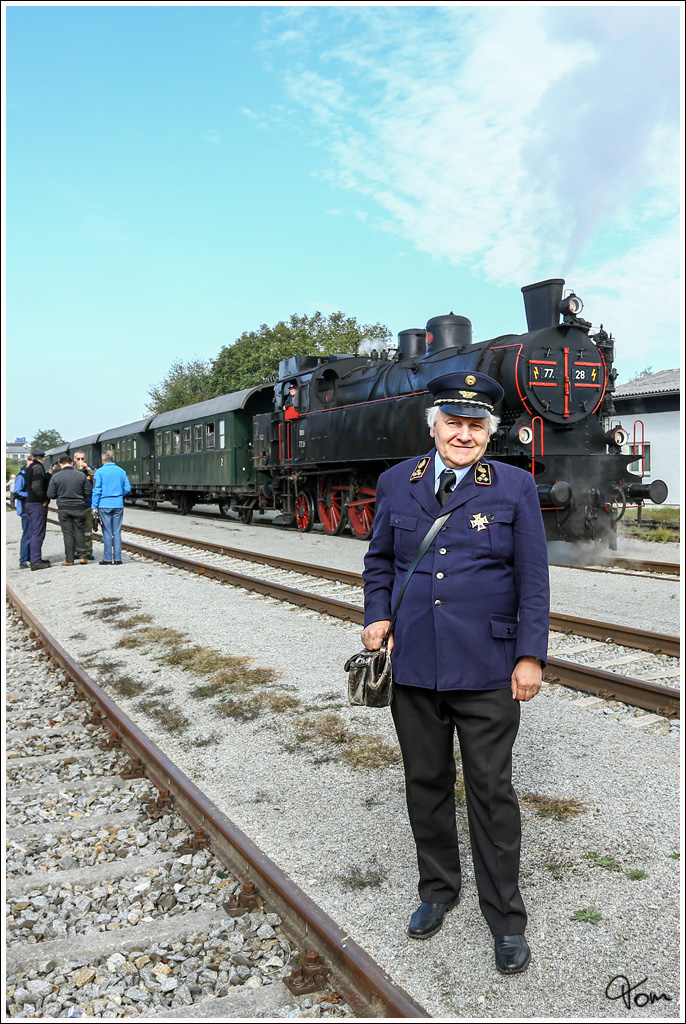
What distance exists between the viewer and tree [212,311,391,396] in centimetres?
4403

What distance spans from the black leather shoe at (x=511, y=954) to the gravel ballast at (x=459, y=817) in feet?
0.15

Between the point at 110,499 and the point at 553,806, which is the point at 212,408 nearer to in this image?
the point at 110,499

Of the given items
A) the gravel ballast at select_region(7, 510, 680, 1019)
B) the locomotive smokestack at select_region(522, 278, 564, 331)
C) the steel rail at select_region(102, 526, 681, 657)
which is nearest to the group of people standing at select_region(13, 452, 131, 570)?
the steel rail at select_region(102, 526, 681, 657)

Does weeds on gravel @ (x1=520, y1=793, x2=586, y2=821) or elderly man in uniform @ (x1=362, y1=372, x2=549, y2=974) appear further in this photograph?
weeds on gravel @ (x1=520, y1=793, x2=586, y2=821)

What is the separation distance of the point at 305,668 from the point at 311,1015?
3.82m

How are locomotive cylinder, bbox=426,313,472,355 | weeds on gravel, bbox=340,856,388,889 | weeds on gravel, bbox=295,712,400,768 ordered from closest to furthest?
weeds on gravel, bbox=340,856,388,889
weeds on gravel, bbox=295,712,400,768
locomotive cylinder, bbox=426,313,472,355

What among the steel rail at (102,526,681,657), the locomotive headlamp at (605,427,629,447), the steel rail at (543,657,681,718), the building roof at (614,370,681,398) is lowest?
the steel rail at (543,657,681,718)

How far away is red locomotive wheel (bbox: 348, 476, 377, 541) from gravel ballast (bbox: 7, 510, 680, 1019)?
6.99m

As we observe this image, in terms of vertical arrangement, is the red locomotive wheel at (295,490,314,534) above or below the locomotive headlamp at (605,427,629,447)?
below

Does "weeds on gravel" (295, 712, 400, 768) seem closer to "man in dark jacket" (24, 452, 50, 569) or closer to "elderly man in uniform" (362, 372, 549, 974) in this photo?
"elderly man in uniform" (362, 372, 549, 974)

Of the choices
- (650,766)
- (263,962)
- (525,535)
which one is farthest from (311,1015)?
(650,766)

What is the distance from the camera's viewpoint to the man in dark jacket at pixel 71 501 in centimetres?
1218

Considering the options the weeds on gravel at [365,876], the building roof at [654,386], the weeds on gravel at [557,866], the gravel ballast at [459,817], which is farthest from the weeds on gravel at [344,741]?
the building roof at [654,386]

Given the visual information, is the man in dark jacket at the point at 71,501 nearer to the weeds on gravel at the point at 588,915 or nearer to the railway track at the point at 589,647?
the railway track at the point at 589,647
